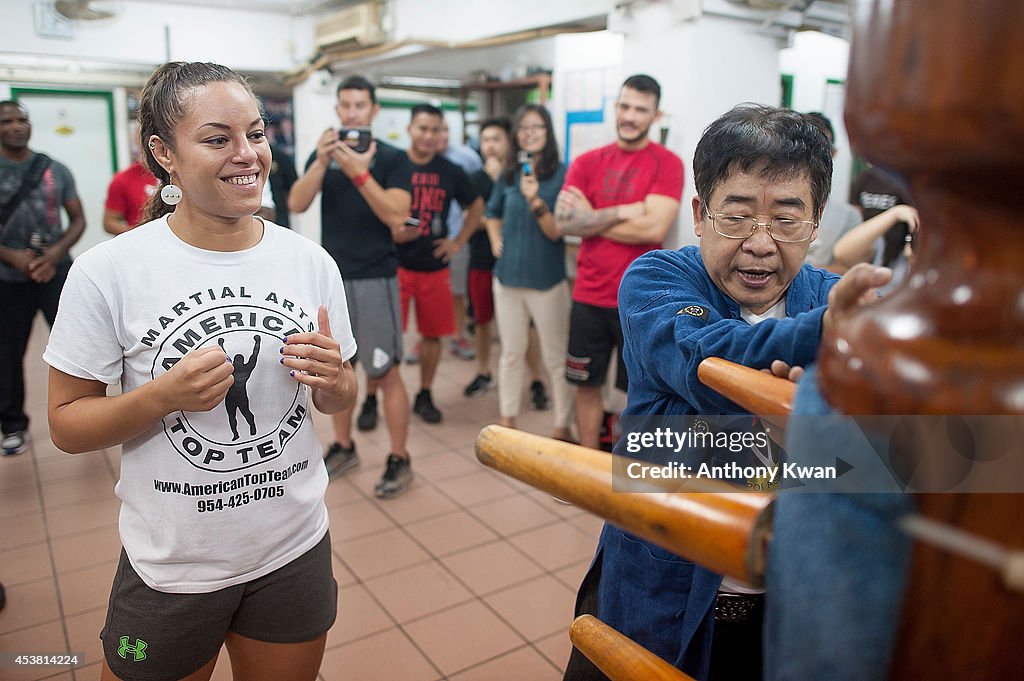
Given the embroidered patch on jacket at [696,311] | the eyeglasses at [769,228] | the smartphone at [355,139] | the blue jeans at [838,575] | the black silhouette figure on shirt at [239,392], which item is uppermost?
the smartphone at [355,139]

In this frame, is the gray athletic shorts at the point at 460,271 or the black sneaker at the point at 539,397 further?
the gray athletic shorts at the point at 460,271

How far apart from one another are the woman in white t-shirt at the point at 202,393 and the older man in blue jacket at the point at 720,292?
0.60 metres

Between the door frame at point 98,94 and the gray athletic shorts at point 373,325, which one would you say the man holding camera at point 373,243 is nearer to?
the gray athletic shorts at point 373,325

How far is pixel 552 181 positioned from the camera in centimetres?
418

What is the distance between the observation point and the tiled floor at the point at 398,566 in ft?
7.83

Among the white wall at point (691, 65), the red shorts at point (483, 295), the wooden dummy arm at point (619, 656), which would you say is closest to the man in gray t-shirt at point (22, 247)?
the red shorts at point (483, 295)

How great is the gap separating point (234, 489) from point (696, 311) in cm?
87

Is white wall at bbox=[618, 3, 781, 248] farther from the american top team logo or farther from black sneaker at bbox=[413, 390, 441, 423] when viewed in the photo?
the american top team logo

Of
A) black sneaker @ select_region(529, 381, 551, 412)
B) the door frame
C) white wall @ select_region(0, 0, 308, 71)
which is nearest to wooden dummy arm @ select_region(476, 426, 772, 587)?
black sneaker @ select_region(529, 381, 551, 412)

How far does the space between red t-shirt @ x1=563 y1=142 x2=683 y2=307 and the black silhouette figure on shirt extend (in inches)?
93.2

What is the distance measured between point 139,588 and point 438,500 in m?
2.29

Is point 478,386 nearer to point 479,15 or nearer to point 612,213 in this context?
point 612,213

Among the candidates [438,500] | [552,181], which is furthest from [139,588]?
[552,181]

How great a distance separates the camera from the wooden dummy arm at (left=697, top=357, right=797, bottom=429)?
50 centimetres
